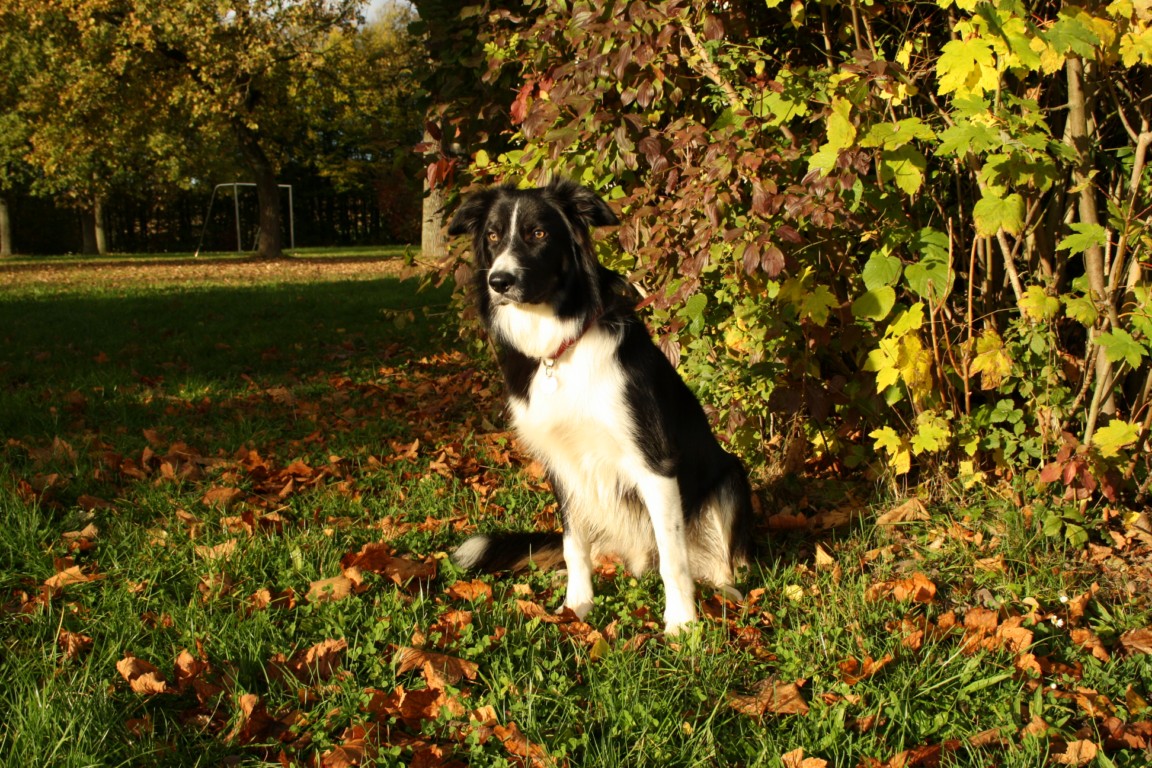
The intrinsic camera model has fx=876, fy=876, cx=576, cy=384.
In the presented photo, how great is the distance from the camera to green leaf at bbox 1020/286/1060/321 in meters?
3.13

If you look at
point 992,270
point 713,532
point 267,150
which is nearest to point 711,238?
point 713,532

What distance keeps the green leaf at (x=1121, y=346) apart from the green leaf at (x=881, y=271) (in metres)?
0.70

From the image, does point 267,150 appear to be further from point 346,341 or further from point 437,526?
point 437,526

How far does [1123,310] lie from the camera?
3219 millimetres

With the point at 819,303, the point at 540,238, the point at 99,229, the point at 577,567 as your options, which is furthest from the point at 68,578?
the point at 99,229

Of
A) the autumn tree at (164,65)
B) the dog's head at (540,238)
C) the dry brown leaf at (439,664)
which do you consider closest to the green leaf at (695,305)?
the dog's head at (540,238)

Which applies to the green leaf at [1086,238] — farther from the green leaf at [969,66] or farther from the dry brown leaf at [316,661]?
the dry brown leaf at [316,661]

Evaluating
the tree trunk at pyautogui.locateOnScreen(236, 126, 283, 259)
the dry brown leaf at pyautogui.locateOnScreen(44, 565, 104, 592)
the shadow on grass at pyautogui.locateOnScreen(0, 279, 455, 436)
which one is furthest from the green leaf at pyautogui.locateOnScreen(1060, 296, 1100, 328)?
the tree trunk at pyautogui.locateOnScreen(236, 126, 283, 259)

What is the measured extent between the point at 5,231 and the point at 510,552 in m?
32.9

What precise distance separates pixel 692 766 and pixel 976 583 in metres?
1.55

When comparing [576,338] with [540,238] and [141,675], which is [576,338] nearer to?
[540,238]

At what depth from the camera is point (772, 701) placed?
239 cm

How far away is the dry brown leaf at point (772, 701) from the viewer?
234 centimetres

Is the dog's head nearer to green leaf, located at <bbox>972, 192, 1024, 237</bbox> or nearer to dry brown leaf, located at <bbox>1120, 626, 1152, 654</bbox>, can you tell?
green leaf, located at <bbox>972, 192, 1024, 237</bbox>
